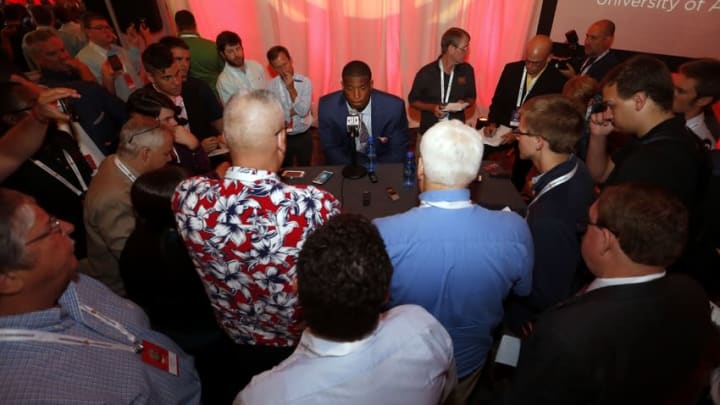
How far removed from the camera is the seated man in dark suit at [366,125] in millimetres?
3434

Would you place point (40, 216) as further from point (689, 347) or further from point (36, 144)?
point (689, 347)

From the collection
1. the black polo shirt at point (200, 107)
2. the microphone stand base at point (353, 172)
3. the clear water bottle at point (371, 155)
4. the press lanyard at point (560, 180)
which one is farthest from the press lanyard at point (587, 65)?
the black polo shirt at point (200, 107)

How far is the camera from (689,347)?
1286 millimetres

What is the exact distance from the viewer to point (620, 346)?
1220 mm

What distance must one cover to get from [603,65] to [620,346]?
4.14m

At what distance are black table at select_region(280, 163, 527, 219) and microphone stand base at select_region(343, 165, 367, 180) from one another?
0.04 m

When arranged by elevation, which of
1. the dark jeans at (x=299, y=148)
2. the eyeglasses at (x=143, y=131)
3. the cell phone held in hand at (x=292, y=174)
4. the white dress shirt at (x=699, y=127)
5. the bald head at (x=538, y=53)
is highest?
the bald head at (x=538, y=53)

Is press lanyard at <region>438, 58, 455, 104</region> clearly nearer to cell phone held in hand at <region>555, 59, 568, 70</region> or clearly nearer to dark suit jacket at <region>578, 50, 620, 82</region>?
cell phone held in hand at <region>555, 59, 568, 70</region>

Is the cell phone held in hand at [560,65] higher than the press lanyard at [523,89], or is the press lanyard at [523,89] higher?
the cell phone held in hand at [560,65]

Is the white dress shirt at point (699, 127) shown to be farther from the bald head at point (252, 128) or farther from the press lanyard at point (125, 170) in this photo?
the press lanyard at point (125, 170)

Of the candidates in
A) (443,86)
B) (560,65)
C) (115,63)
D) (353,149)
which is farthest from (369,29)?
(353,149)

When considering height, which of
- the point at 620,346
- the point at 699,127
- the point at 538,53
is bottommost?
A: the point at 620,346

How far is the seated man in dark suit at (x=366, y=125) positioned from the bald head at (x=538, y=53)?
5.49ft

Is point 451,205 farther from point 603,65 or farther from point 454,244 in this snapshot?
point 603,65
